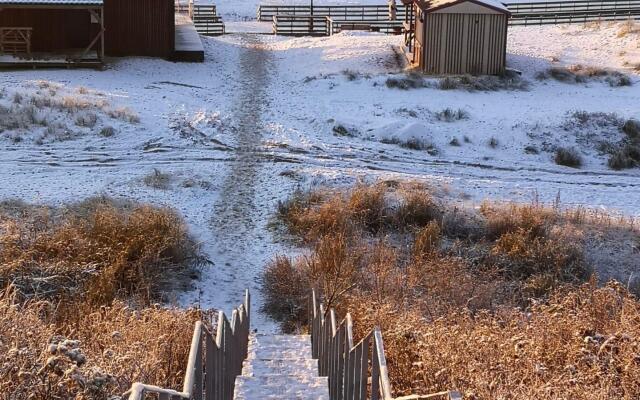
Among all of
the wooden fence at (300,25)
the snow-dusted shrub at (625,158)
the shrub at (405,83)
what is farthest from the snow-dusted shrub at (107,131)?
the wooden fence at (300,25)

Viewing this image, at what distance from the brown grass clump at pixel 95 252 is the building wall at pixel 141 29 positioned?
1585 centimetres

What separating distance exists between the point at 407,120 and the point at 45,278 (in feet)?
47.8

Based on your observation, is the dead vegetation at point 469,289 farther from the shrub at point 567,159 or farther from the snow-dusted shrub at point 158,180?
the shrub at point 567,159

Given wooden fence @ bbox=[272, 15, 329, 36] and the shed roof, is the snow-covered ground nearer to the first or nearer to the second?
the shed roof

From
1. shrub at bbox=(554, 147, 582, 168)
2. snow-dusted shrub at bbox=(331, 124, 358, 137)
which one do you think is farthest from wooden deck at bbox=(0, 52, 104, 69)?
shrub at bbox=(554, 147, 582, 168)

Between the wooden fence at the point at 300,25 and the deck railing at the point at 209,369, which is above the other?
the wooden fence at the point at 300,25

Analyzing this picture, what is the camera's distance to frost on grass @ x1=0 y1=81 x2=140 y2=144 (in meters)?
21.7

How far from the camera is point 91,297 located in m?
11.9

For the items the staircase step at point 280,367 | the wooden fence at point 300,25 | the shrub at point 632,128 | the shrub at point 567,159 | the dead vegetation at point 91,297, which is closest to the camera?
the dead vegetation at point 91,297

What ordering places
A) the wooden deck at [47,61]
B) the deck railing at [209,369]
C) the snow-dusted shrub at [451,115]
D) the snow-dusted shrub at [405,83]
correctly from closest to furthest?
1. the deck railing at [209,369]
2. the snow-dusted shrub at [451,115]
3. the snow-dusted shrub at [405,83]
4. the wooden deck at [47,61]

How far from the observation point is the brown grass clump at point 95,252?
1236 centimetres

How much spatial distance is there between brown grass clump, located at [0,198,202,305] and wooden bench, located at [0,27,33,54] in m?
14.7

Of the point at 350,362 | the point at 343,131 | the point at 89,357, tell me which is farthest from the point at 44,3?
the point at 350,362

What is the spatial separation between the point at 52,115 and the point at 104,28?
8.96 m
